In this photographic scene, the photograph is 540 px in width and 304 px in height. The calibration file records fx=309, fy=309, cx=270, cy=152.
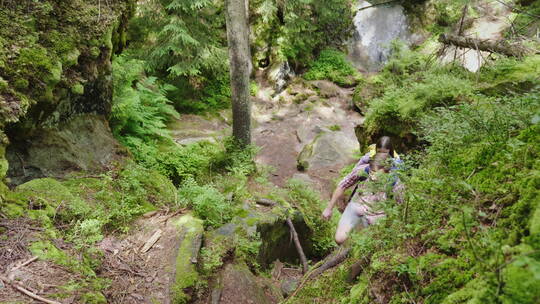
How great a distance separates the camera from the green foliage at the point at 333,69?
62.4ft

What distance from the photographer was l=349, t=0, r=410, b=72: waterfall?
21.1 m

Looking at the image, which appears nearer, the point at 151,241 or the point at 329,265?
the point at 329,265

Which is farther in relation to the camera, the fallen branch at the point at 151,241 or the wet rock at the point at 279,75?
the wet rock at the point at 279,75

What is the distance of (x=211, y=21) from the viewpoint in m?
14.9

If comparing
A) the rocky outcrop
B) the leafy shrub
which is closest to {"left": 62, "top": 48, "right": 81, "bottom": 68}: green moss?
the rocky outcrop

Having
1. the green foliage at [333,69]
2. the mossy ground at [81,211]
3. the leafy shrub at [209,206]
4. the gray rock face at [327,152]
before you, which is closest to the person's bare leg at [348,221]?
the leafy shrub at [209,206]

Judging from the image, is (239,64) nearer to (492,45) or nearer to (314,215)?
(314,215)

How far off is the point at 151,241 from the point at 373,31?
70.6ft

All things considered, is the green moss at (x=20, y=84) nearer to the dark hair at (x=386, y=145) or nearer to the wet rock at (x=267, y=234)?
the wet rock at (x=267, y=234)

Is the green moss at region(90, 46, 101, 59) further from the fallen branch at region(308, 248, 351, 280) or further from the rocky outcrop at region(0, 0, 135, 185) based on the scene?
the fallen branch at region(308, 248, 351, 280)

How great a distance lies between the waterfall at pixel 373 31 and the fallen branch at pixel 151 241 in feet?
63.9

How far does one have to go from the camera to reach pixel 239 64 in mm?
7680

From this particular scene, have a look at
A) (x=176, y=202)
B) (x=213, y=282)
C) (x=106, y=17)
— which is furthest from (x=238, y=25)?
(x=213, y=282)

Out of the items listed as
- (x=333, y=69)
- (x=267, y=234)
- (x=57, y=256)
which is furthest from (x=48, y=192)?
(x=333, y=69)
